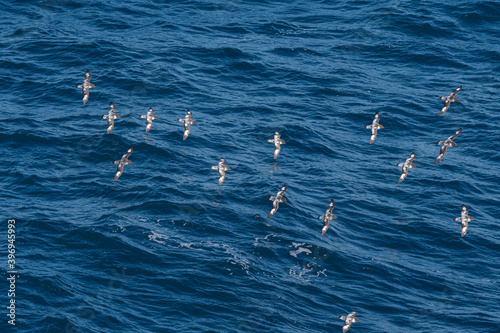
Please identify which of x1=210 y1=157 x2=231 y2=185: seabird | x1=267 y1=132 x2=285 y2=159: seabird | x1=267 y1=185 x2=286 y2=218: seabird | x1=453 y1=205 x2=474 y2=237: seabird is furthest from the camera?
x1=267 y1=132 x2=285 y2=159: seabird

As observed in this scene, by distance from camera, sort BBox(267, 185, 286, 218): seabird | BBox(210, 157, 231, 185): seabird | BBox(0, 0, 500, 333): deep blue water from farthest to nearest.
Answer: BBox(210, 157, 231, 185): seabird
BBox(267, 185, 286, 218): seabird
BBox(0, 0, 500, 333): deep blue water

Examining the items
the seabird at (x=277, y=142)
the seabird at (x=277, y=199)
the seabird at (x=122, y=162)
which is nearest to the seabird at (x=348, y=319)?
the seabird at (x=277, y=199)

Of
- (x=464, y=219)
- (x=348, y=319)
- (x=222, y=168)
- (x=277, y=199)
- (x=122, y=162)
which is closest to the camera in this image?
(x=348, y=319)

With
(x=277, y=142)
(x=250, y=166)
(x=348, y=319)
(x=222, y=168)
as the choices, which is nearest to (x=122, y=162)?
(x=222, y=168)

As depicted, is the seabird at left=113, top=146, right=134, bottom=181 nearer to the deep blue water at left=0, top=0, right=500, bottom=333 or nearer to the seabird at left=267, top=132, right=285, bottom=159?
the deep blue water at left=0, top=0, right=500, bottom=333

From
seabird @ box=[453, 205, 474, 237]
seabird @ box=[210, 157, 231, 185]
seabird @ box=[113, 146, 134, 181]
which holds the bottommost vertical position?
seabird @ box=[113, 146, 134, 181]

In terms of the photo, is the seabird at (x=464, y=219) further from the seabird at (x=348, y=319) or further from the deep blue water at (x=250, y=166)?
the seabird at (x=348, y=319)

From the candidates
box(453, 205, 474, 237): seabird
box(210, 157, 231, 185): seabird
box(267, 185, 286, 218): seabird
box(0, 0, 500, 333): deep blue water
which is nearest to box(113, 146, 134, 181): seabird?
box(0, 0, 500, 333): deep blue water

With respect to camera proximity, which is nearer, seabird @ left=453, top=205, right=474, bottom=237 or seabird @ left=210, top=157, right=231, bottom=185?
seabird @ left=453, top=205, right=474, bottom=237

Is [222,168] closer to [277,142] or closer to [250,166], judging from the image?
[277,142]
